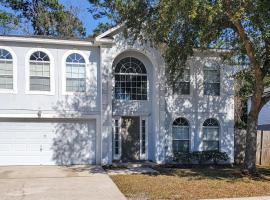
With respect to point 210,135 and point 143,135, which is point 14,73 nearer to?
point 143,135

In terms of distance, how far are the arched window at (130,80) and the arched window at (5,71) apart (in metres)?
4.91

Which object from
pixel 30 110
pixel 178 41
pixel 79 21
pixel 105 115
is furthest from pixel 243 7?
pixel 79 21

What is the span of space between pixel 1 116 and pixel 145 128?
22.4 feet

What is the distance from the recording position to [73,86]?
1934 cm

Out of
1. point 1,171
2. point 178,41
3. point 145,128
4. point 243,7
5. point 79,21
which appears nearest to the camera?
point 243,7

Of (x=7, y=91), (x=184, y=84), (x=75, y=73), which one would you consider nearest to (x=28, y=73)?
(x=7, y=91)

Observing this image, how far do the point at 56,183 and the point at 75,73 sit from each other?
21.9 ft

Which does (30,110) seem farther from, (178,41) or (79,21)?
(79,21)

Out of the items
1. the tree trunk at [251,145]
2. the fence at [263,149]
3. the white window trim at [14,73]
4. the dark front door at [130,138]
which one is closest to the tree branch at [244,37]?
the tree trunk at [251,145]

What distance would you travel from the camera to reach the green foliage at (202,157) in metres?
19.8

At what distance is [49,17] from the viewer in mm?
34031

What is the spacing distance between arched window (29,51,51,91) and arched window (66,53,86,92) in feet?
3.00

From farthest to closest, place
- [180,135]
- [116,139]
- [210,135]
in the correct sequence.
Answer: [210,135]
[180,135]
[116,139]

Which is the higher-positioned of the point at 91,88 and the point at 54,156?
the point at 91,88
